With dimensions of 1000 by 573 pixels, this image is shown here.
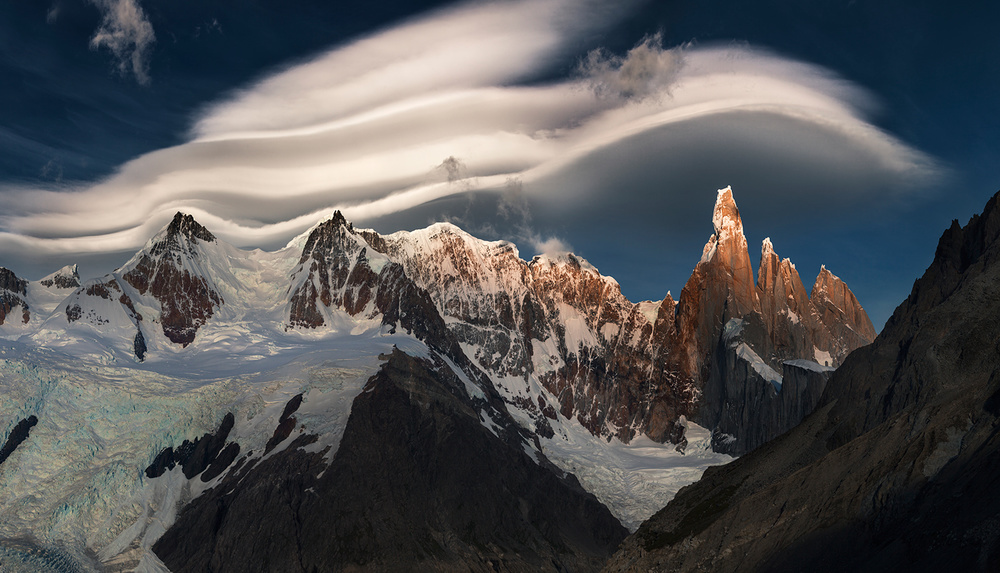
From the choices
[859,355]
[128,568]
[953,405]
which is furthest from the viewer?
[128,568]

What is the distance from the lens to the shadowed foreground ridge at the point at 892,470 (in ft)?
230

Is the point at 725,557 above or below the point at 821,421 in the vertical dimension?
below

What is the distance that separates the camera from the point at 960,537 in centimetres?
6488

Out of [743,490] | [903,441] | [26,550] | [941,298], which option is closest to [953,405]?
[903,441]

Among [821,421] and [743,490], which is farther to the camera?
[821,421]

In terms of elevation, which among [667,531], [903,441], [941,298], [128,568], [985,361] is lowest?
[128,568]

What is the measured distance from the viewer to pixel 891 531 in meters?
75.8

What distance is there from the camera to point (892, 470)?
81.6 m

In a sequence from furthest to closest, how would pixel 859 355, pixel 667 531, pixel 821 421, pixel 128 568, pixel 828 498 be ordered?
pixel 128 568 < pixel 859 355 < pixel 821 421 < pixel 667 531 < pixel 828 498

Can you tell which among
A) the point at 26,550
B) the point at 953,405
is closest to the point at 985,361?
the point at 953,405

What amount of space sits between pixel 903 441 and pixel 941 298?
184 feet

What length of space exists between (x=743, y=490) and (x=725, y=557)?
24.6 m

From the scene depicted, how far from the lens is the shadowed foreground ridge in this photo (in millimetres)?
70250

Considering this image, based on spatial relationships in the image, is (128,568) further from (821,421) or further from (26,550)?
(821,421)
